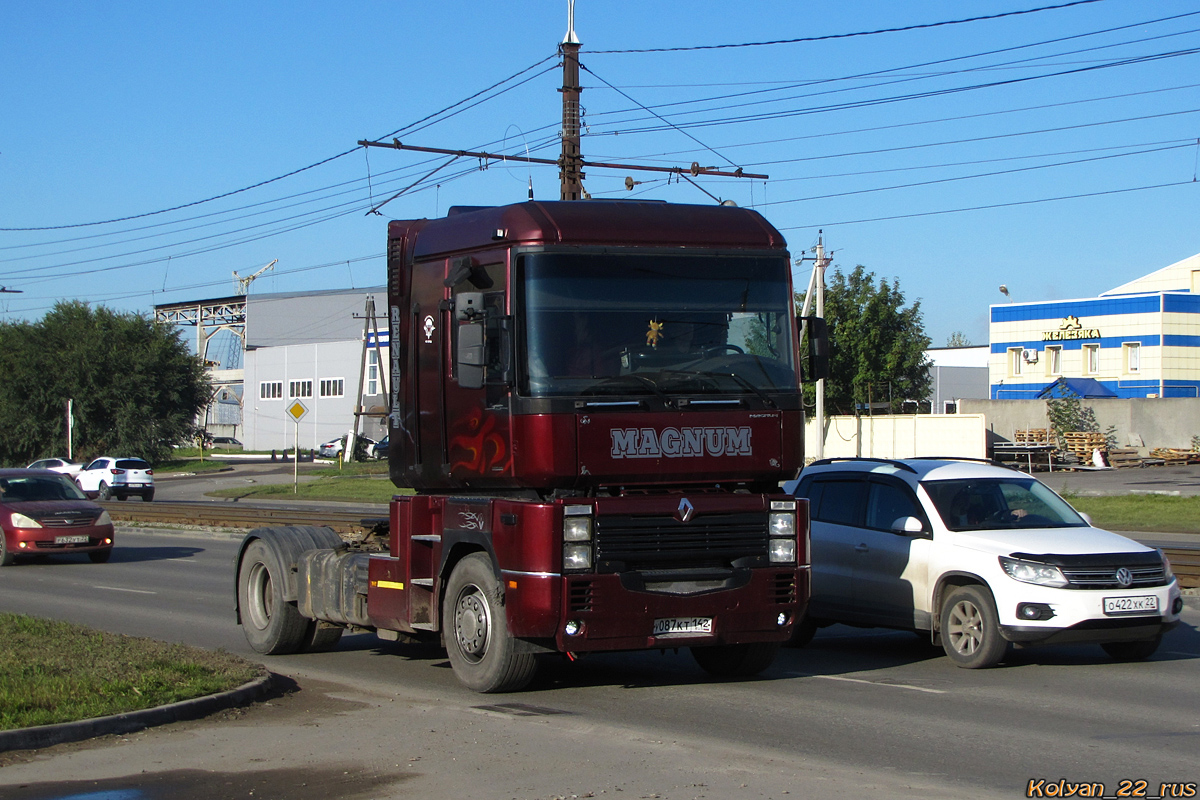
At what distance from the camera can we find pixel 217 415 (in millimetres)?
130625

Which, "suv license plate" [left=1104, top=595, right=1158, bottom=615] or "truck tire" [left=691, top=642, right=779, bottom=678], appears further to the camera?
"truck tire" [left=691, top=642, right=779, bottom=678]

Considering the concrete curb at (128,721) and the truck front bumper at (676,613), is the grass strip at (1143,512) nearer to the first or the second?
the truck front bumper at (676,613)

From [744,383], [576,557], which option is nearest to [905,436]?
[744,383]

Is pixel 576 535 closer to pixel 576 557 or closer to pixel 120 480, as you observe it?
pixel 576 557

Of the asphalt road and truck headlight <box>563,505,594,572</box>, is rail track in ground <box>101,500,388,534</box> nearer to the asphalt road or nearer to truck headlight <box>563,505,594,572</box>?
the asphalt road

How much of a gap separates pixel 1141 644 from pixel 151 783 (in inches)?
318

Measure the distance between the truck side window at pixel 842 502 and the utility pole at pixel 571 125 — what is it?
11.5 meters

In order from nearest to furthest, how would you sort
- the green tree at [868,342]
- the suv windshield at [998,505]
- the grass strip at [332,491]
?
the suv windshield at [998,505] < the grass strip at [332,491] < the green tree at [868,342]

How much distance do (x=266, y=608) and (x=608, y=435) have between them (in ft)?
16.5

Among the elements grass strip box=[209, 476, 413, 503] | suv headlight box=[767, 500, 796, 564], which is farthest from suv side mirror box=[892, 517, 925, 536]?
grass strip box=[209, 476, 413, 503]

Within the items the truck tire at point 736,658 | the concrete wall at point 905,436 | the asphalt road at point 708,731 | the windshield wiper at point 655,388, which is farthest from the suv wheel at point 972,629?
the concrete wall at point 905,436

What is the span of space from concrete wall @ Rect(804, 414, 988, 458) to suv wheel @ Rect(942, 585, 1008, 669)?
3425 cm

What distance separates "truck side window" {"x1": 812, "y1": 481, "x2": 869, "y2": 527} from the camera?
12.2 meters

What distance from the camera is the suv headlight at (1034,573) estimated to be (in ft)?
33.5
